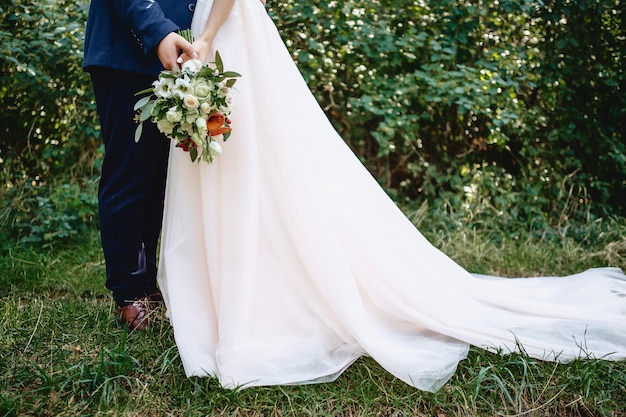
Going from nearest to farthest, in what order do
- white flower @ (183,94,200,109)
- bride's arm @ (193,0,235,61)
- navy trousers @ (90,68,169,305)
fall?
white flower @ (183,94,200,109)
bride's arm @ (193,0,235,61)
navy trousers @ (90,68,169,305)

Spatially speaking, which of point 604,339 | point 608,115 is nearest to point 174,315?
point 604,339

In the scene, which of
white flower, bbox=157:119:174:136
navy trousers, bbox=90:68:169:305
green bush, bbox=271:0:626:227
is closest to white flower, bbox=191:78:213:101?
white flower, bbox=157:119:174:136

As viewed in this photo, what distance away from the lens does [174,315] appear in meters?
2.00

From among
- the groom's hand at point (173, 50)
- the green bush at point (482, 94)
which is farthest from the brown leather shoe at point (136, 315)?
the green bush at point (482, 94)

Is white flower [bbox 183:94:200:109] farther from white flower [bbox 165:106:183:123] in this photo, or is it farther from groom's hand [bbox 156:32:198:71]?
groom's hand [bbox 156:32:198:71]

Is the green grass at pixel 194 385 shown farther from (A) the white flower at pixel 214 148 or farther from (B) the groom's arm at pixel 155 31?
(B) the groom's arm at pixel 155 31

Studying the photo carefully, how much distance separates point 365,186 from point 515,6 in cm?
248

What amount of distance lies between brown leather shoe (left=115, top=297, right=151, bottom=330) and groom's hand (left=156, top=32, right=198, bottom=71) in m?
1.05

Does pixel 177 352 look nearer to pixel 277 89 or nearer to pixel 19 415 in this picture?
pixel 19 415

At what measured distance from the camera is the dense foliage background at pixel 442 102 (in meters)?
3.91

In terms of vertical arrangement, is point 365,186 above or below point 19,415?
above

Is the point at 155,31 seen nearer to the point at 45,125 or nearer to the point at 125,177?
the point at 125,177

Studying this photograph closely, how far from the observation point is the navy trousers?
205 cm

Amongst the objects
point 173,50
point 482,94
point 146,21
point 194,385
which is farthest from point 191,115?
point 482,94
